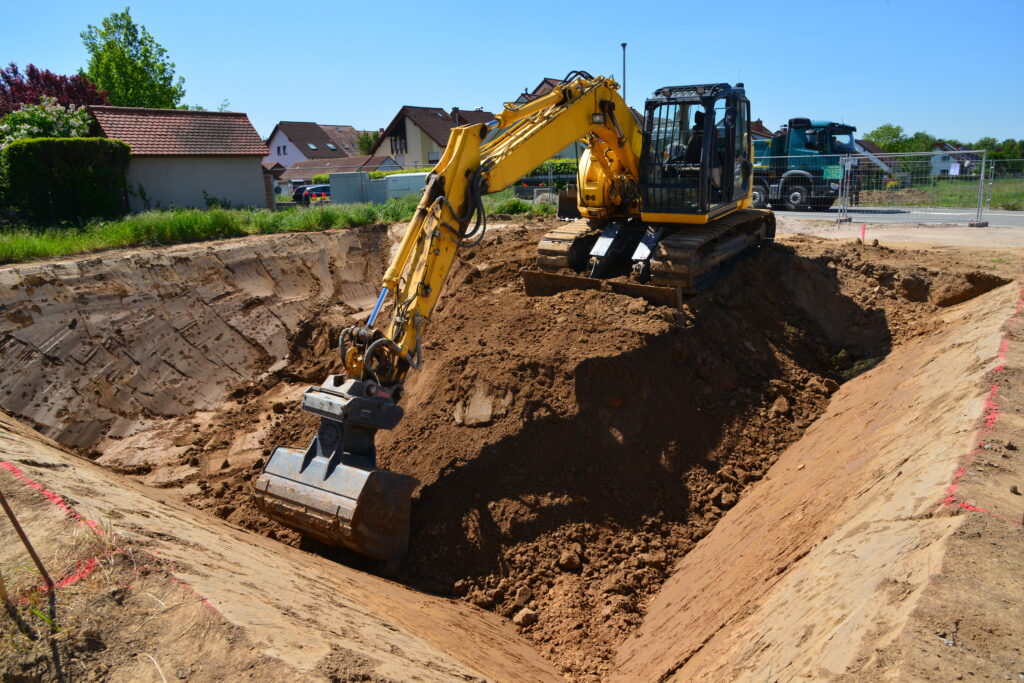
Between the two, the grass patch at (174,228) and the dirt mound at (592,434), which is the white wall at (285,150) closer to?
the grass patch at (174,228)

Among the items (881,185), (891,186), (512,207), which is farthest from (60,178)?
(891,186)

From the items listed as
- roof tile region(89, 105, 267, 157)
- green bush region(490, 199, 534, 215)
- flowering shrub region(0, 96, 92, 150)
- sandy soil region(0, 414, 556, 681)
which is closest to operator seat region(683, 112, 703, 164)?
sandy soil region(0, 414, 556, 681)

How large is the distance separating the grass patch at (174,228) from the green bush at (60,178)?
1.56m

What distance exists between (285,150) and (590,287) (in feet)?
172

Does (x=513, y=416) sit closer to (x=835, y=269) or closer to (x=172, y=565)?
(x=172, y=565)

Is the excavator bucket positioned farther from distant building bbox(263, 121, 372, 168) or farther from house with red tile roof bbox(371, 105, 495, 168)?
distant building bbox(263, 121, 372, 168)

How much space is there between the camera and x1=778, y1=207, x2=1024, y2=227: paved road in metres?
16.7

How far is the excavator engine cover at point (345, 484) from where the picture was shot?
521 cm

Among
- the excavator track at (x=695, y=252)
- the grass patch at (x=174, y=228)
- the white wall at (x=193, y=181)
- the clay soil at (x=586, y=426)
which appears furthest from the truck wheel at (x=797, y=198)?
the white wall at (x=193, y=181)

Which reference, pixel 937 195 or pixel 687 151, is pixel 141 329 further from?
pixel 937 195

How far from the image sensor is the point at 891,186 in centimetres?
1912

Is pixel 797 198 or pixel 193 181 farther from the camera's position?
pixel 193 181

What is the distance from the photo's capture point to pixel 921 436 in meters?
5.09

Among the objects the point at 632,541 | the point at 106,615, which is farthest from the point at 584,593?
the point at 106,615
